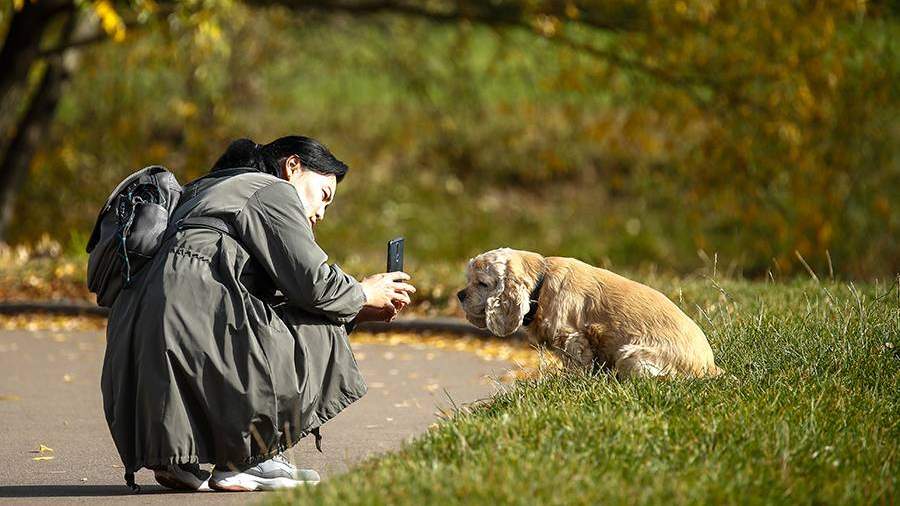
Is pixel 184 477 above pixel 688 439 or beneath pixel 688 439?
beneath

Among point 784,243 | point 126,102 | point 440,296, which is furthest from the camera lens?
point 126,102

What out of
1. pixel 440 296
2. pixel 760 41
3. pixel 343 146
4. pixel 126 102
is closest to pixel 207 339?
pixel 440 296

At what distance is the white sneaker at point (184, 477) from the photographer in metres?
5.36

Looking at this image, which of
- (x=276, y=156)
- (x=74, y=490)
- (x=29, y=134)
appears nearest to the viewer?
(x=74, y=490)

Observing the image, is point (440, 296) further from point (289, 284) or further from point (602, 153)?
point (602, 153)

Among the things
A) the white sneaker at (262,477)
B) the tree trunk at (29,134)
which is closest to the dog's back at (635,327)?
the white sneaker at (262,477)

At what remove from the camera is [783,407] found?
Result: 210 inches

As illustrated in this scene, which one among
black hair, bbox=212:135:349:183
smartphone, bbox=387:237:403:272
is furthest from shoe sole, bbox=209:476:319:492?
black hair, bbox=212:135:349:183

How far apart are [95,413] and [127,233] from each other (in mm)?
2493

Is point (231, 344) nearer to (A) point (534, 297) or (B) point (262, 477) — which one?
(B) point (262, 477)

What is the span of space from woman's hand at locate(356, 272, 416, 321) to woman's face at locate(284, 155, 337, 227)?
0.37 metres

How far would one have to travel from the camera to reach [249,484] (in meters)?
5.39

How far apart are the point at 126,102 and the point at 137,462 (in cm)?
1334

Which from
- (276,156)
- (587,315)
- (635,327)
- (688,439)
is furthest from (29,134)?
(688,439)
